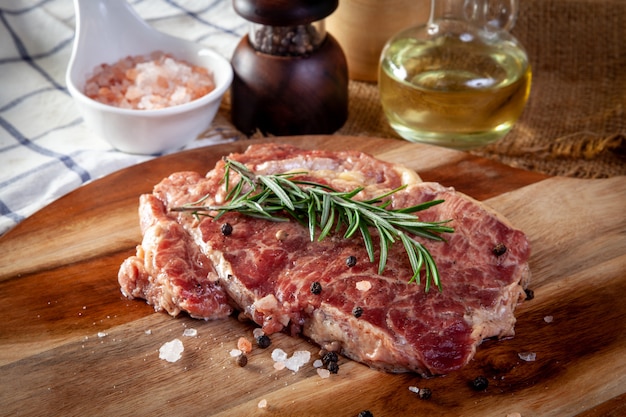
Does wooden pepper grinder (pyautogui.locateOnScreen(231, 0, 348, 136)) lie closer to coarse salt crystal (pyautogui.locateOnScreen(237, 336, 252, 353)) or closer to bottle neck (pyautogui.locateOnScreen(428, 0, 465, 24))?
bottle neck (pyautogui.locateOnScreen(428, 0, 465, 24))

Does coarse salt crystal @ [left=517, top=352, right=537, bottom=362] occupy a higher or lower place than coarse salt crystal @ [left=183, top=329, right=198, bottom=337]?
higher

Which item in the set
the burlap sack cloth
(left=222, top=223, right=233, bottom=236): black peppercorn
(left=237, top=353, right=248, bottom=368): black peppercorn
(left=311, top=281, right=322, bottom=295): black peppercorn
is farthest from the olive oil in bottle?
(left=237, top=353, right=248, bottom=368): black peppercorn

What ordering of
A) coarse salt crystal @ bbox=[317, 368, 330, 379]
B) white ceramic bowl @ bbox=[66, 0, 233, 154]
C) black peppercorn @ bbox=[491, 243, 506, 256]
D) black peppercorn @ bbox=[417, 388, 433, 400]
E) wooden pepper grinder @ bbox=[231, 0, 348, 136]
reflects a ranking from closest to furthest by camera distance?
black peppercorn @ bbox=[417, 388, 433, 400] → coarse salt crystal @ bbox=[317, 368, 330, 379] → black peppercorn @ bbox=[491, 243, 506, 256] → white ceramic bowl @ bbox=[66, 0, 233, 154] → wooden pepper grinder @ bbox=[231, 0, 348, 136]

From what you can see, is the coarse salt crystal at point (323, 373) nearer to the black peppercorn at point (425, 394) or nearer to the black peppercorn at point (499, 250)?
the black peppercorn at point (425, 394)

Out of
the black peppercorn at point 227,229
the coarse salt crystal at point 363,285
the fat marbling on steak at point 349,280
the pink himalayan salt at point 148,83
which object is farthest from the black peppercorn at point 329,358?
the pink himalayan salt at point 148,83

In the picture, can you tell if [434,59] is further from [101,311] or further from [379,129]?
[101,311]

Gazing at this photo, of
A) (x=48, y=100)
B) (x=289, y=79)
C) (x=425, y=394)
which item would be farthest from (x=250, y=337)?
(x=48, y=100)
